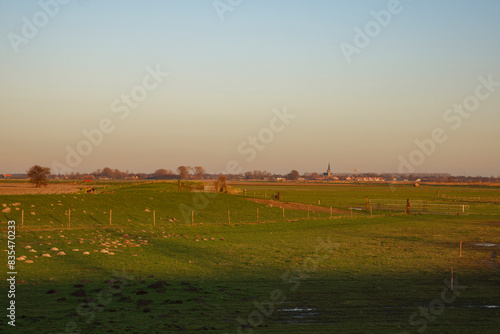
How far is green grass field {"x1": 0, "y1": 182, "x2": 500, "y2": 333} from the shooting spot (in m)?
13.6

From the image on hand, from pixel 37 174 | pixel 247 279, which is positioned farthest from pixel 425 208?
pixel 37 174

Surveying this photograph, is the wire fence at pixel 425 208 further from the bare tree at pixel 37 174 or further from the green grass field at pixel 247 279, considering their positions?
the bare tree at pixel 37 174

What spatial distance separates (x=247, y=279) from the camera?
785 inches

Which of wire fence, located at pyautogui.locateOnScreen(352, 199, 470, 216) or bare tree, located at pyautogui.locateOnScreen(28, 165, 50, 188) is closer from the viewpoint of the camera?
wire fence, located at pyautogui.locateOnScreen(352, 199, 470, 216)

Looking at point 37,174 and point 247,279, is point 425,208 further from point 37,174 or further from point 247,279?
point 37,174

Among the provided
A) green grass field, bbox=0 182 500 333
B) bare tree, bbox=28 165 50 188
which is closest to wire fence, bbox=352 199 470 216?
green grass field, bbox=0 182 500 333

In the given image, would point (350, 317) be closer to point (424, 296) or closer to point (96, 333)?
point (424, 296)

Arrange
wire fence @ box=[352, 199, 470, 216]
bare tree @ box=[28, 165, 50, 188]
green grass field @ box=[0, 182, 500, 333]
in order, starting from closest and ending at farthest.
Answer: green grass field @ box=[0, 182, 500, 333], wire fence @ box=[352, 199, 470, 216], bare tree @ box=[28, 165, 50, 188]

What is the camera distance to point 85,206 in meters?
47.1

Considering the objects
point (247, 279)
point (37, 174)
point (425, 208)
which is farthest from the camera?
point (37, 174)

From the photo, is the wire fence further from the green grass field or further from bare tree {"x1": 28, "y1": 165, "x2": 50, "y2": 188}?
bare tree {"x1": 28, "y1": 165, "x2": 50, "y2": 188}

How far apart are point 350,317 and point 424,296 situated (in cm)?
410

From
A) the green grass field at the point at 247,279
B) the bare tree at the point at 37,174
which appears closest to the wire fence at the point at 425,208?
the green grass field at the point at 247,279

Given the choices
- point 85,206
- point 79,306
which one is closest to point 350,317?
point 79,306
